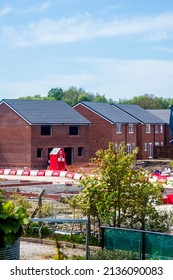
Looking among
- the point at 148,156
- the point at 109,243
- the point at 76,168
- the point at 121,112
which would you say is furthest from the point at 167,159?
the point at 109,243

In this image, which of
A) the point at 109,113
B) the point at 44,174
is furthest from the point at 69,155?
the point at 44,174

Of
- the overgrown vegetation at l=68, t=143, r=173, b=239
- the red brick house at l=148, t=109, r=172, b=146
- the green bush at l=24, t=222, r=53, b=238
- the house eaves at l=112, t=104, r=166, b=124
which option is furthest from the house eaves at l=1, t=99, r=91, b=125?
the overgrown vegetation at l=68, t=143, r=173, b=239

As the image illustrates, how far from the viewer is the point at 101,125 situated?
2945 inches

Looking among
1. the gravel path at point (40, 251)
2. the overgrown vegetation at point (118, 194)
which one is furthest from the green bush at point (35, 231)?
the overgrown vegetation at point (118, 194)

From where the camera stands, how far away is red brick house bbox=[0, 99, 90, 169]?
64.9 metres

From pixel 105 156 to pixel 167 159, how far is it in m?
58.0

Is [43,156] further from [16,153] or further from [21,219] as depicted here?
[21,219]

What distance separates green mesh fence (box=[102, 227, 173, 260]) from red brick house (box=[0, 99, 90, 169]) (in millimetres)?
46277

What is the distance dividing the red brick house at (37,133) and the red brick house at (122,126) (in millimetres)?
5234

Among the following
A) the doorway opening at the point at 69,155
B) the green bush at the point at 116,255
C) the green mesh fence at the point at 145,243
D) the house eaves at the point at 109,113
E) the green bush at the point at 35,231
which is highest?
the house eaves at the point at 109,113

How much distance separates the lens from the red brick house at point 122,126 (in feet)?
245

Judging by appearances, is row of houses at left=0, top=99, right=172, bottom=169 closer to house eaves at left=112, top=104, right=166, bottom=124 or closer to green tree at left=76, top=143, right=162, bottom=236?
house eaves at left=112, top=104, right=166, bottom=124

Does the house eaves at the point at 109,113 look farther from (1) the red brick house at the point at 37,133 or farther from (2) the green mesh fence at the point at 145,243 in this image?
(2) the green mesh fence at the point at 145,243

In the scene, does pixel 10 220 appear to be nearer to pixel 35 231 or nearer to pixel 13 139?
pixel 35 231
